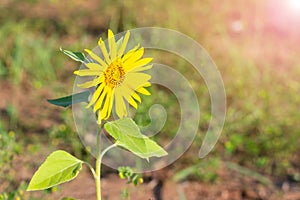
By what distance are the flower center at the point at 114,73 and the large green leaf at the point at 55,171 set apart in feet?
0.90

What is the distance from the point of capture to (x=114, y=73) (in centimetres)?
168

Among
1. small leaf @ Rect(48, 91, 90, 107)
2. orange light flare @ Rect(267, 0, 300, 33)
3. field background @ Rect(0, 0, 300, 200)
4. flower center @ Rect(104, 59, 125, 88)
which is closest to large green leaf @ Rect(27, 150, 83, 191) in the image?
small leaf @ Rect(48, 91, 90, 107)

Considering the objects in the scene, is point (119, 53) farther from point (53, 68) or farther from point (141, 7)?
point (141, 7)

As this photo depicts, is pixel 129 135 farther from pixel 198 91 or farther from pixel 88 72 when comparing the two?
pixel 198 91

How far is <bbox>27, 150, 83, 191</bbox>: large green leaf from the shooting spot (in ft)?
5.73

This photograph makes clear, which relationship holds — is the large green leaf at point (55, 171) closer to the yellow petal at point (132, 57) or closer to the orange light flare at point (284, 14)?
the yellow petal at point (132, 57)

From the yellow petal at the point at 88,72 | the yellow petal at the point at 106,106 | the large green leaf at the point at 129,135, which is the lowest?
the large green leaf at the point at 129,135

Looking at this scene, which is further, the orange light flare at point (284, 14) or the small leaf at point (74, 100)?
the orange light flare at point (284, 14)

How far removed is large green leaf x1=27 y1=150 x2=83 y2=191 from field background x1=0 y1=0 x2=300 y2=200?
495 millimetres

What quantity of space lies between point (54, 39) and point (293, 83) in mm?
1424

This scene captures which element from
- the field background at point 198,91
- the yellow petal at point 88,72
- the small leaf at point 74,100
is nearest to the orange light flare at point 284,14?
the field background at point 198,91

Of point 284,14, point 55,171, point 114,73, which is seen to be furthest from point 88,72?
point 284,14

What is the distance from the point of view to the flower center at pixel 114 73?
5.50ft

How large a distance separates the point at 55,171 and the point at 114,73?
0.33 m
